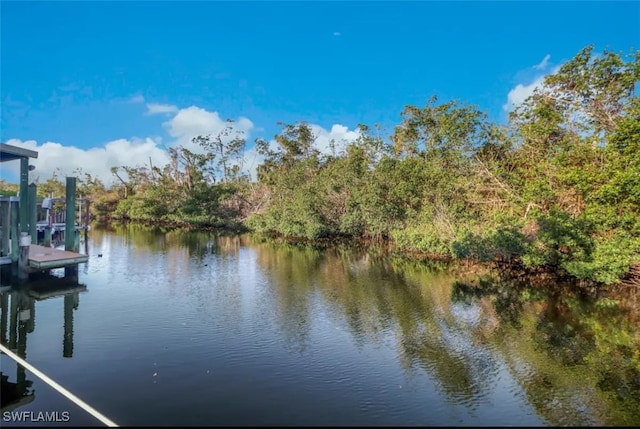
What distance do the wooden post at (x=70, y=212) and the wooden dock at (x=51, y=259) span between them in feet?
1.76

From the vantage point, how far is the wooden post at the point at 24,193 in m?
14.0

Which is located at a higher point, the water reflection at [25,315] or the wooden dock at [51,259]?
the wooden dock at [51,259]

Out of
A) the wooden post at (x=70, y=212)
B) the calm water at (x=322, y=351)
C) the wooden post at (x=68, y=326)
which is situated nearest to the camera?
the calm water at (x=322, y=351)

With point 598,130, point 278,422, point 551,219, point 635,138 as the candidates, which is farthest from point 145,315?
point 598,130

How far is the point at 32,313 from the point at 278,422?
899 centimetres

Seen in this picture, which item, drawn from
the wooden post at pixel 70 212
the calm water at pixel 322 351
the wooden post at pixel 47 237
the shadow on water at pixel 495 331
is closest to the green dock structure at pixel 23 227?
the wooden post at pixel 70 212

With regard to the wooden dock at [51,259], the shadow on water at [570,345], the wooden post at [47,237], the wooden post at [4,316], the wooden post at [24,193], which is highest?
the wooden post at [24,193]

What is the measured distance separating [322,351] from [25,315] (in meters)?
8.21

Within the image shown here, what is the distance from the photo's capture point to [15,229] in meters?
13.6

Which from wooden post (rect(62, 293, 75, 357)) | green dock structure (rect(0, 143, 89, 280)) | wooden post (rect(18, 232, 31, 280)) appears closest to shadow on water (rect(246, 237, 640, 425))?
wooden post (rect(62, 293, 75, 357))

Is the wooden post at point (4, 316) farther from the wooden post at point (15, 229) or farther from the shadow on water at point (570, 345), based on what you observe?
the shadow on water at point (570, 345)

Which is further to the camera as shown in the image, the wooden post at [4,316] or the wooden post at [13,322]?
the wooden post at [4,316]

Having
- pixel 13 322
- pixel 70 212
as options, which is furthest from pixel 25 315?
pixel 70 212

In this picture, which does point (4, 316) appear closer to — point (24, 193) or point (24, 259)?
point (24, 259)
